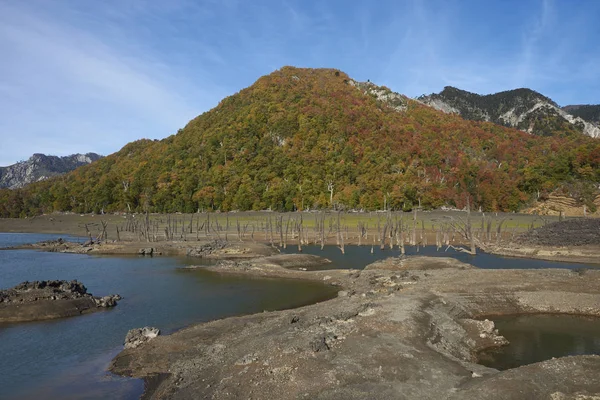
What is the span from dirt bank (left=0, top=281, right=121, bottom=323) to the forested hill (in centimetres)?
8746

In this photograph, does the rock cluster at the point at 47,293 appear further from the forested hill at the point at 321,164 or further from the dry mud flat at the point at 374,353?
the forested hill at the point at 321,164

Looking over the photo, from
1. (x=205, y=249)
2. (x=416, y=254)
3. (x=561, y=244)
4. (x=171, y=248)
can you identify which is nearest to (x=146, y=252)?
(x=171, y=248)

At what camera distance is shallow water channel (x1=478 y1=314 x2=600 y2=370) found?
832 inches

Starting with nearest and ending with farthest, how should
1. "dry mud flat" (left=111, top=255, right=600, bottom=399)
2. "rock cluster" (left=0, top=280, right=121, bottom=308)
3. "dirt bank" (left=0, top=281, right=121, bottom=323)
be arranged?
"dry mud flat" (left=111, top=255, right=600, bottom=399) → "dirt bank" (left=0, top=281, right=121, bottom=323) → "rock cluster" (left=0, top=280, right=121, bottom=308)

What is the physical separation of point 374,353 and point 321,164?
381 ft

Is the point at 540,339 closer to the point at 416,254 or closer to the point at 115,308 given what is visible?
the point at 115,308

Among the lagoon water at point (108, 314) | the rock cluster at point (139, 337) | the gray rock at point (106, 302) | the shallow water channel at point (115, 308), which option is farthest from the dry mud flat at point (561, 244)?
the rock cluster at point (139, 337)

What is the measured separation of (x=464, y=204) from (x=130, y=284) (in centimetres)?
9808

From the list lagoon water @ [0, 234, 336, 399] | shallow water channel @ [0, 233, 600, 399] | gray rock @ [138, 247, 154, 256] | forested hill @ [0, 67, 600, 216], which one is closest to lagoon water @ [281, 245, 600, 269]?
shallow water channel @ [0, 233, 600, 399]

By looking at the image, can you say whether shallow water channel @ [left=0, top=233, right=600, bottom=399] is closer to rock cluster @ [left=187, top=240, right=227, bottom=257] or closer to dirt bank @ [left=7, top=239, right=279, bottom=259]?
rock cluster @ [left=187, top=240, right=227, bottom=257]

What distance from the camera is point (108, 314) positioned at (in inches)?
1203

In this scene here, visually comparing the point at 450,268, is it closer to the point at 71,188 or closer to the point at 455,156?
the point at 455,156

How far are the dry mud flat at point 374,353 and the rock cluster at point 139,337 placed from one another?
21.8 inches

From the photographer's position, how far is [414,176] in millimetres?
122250
